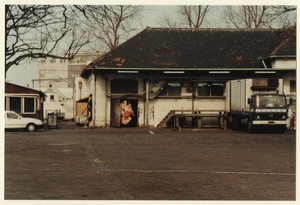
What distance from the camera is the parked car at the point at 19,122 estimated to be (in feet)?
106

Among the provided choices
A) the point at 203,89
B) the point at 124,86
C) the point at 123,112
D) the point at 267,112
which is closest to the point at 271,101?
the point at 267,112

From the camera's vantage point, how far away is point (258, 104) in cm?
2969

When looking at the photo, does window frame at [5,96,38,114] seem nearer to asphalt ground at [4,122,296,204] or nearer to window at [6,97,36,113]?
window at [6,97,36,113]

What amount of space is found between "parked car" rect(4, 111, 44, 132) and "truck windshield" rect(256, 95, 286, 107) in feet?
45.0

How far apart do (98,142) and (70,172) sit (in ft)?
33.5

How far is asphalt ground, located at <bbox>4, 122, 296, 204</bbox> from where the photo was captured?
10573 millimetres

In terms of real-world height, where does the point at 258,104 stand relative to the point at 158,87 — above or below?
below

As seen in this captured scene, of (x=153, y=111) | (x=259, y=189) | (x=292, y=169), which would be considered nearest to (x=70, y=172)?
(x=259, y=189)

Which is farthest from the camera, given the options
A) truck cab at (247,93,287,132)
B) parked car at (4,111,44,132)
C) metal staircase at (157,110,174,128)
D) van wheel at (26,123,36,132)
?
metal staircase at (157,110,174,128)

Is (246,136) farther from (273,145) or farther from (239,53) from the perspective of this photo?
(239,53)

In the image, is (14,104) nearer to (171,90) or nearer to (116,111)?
(116,111)

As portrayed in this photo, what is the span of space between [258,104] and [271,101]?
853mm

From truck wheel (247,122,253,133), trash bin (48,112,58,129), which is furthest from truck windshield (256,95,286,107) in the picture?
trash bin (48,112,58,129)

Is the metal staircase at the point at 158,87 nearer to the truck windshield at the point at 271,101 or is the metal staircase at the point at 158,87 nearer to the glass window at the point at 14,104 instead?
the truck windshield at the point at 271,101
